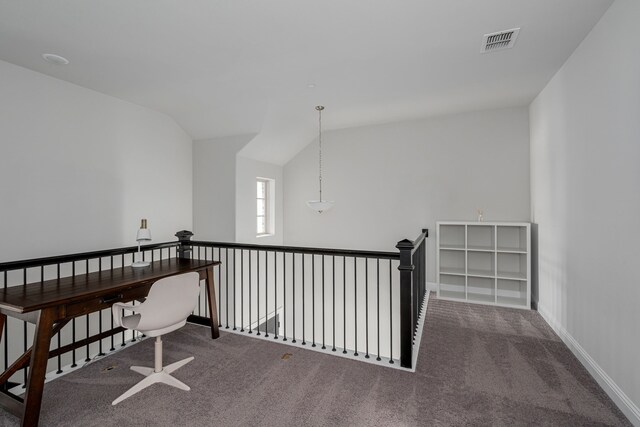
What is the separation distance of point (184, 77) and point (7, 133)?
1810 millimetres

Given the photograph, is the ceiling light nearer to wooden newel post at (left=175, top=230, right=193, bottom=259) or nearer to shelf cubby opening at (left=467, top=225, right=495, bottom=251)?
wooden newel post at (left=175, top=230, right=193, bottom=259)

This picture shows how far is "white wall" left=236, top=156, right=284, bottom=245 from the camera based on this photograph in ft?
16.9

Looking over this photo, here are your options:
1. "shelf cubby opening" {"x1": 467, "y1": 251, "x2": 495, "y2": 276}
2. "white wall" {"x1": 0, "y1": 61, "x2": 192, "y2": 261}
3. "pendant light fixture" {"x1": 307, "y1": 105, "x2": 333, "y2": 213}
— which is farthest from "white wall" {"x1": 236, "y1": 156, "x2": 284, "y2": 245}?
"shelf cubby opening" {"x1": 467, "y1": 251, "x2": 495, "y2": 276}

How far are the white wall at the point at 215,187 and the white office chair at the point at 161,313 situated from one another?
2671 mm

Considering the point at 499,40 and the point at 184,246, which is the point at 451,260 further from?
the point at 184,246

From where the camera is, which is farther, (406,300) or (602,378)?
(406,300)

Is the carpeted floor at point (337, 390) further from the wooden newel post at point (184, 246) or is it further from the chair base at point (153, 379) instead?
the wooden newel post at point (184, 246)

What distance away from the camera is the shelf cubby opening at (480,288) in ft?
15.7

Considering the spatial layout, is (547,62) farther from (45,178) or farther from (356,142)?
(45,178)

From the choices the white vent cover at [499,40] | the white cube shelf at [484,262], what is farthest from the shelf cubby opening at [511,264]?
the white vent cover at [499,40]

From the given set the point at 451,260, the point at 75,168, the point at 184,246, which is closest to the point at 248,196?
the point at 184,246

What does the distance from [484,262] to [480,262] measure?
57 millimetres

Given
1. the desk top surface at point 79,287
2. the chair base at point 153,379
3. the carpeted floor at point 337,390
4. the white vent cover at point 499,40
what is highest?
the white vent cover at point 499,40

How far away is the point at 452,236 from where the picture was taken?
5.07 meters
